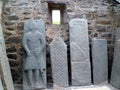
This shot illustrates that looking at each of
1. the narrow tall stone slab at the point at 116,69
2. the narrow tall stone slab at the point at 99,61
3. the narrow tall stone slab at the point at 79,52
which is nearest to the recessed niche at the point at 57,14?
the narrow tall stone slab at the point at 79,52

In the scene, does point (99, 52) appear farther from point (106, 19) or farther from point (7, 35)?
point (7, 35)

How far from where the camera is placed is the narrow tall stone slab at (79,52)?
12.8 feet

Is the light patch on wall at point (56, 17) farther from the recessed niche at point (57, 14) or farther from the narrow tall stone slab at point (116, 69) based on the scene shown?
the narrow tall stone slab at point (116, 69)

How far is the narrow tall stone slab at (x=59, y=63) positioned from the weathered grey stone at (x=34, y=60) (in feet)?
0.54

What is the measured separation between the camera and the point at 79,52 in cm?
Result: 396

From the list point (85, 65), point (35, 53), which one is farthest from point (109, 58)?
point (35, 53)

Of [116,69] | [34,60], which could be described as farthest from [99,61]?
[34,60]

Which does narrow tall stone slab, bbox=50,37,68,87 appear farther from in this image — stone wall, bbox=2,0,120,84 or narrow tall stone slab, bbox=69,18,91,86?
stone wall, bbox=2,0,120,84

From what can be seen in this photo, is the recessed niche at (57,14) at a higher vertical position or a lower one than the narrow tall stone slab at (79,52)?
higher

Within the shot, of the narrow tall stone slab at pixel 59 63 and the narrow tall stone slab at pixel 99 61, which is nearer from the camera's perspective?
the narrow tall stone slab at pixel 59 63

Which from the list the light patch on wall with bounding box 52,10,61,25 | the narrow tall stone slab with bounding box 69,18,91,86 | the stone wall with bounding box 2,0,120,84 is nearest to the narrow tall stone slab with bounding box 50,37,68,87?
the narrow tall stone slab with bounding box 69,18,91,86

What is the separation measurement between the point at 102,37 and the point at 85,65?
74 centimetres

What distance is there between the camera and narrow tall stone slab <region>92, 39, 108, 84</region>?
13.0 feet

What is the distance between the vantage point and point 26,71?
3.78 meters
